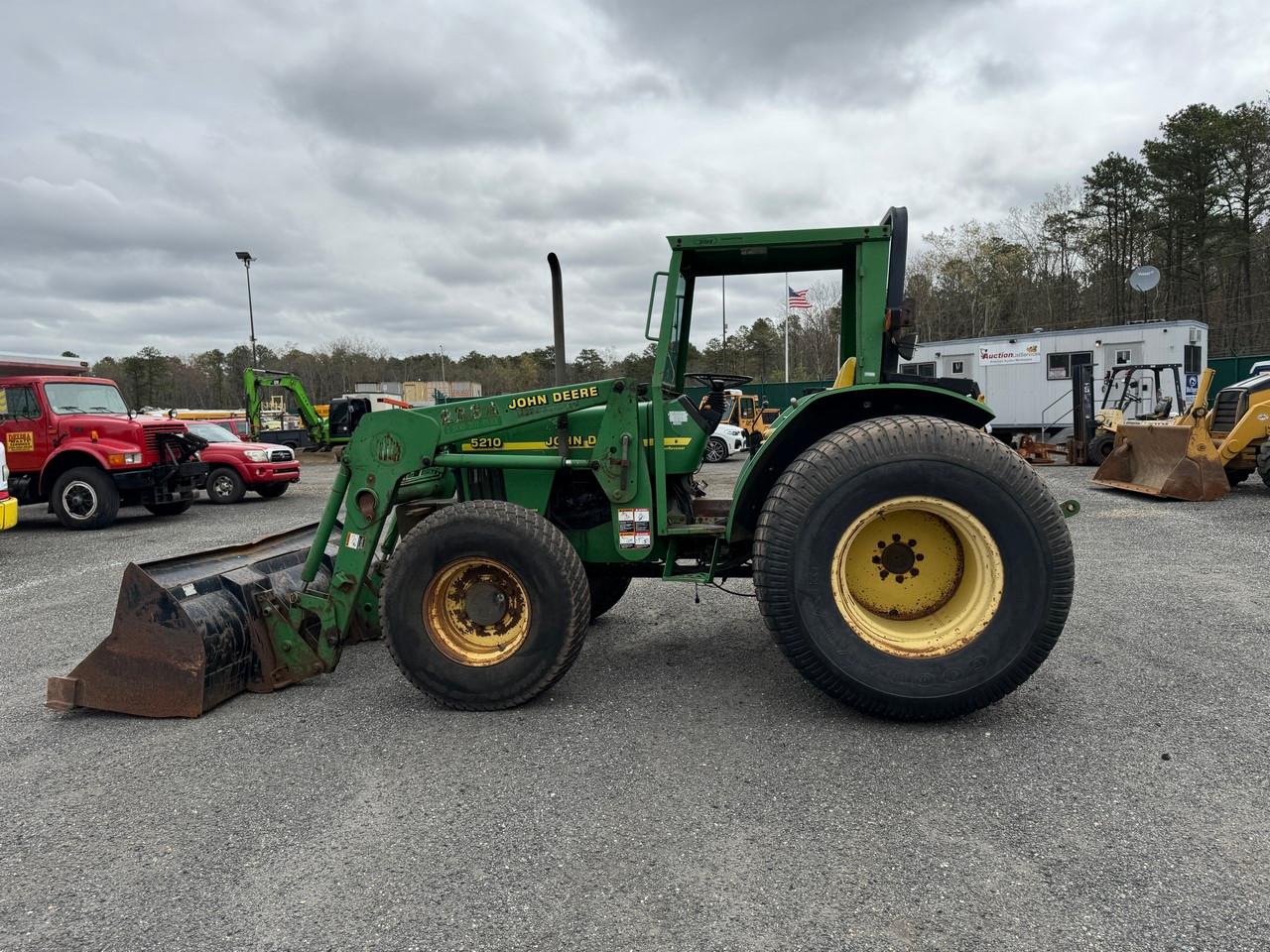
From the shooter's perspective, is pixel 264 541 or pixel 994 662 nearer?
pixel 994 662

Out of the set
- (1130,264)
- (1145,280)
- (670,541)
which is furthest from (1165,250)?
(670,541)

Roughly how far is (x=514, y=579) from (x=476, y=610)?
251 millimetres

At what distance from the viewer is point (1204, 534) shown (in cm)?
789

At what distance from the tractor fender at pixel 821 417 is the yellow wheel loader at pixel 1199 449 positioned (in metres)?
8.76

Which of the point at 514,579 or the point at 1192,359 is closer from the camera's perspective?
the point at 514,579

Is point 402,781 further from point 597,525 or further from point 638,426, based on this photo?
point 638,426

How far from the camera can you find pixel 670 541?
12.8 feet

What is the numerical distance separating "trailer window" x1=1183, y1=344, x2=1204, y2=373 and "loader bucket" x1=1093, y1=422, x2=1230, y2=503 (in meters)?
8.82

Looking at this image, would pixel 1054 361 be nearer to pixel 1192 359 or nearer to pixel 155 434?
pixel 1192 359

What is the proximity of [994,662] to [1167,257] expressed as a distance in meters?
38.9

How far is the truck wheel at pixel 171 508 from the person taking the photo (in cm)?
1179

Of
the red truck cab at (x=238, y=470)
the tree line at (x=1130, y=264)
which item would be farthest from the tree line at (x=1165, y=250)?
the red truck cab at (x=238, y=470)

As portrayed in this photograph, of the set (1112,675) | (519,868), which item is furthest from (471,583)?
(1112,675)

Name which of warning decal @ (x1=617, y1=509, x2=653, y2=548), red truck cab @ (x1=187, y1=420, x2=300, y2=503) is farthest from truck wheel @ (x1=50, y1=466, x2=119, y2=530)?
warning decal @ (x1=617, y1=509, x2=653, y2=548)
